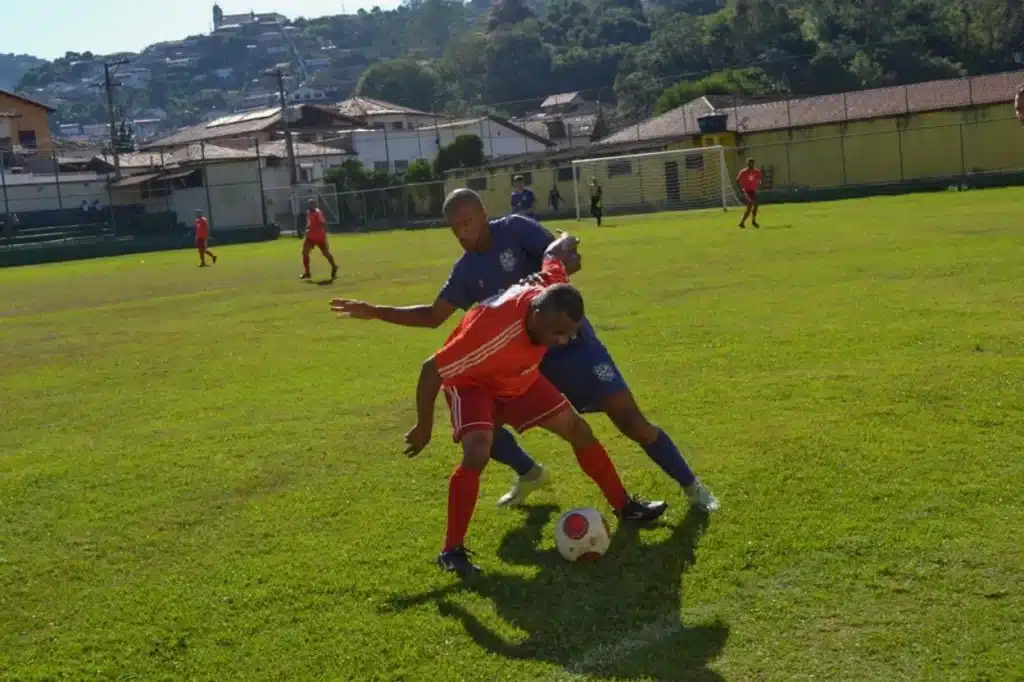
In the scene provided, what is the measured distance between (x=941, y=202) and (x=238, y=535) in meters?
30.1

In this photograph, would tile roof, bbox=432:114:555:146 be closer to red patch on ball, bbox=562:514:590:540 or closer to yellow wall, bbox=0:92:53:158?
yellow wall, bbox=0:92:53:158

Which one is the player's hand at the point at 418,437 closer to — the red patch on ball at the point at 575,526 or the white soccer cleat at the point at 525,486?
the red patch on ball at the point at 575,526

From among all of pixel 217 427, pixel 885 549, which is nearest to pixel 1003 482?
pixel 885 549

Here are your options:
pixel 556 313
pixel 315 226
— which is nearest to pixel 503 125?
pixel 315 226

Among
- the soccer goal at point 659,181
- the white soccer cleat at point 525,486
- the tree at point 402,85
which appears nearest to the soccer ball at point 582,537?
the white soccer cleat at point 525,486

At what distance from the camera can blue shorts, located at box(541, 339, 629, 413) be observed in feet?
21.4

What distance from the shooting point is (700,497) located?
653 cm

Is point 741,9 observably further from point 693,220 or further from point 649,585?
point 649,585

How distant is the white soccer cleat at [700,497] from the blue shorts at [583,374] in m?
0.64

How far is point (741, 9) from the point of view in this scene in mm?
110375

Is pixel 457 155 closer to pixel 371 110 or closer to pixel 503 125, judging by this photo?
pixel 503 125

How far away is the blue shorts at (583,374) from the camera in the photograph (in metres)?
6.54

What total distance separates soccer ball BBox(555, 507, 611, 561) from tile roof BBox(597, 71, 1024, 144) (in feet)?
154

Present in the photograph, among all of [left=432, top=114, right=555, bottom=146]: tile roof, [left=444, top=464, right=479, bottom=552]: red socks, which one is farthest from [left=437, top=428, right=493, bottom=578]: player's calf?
[left=432, top=114, right=555, bottom=146]: tile roof
